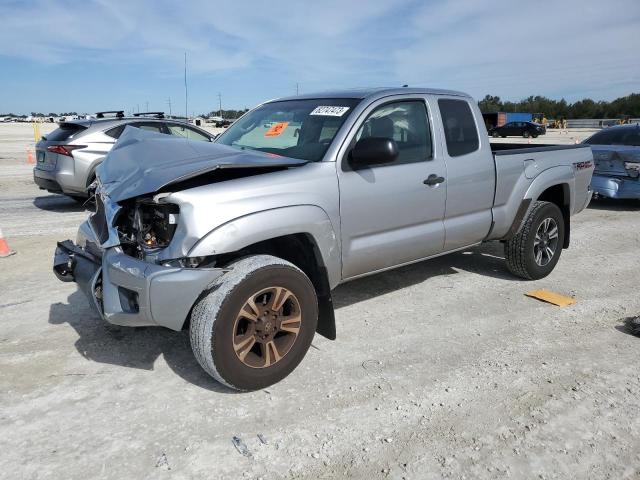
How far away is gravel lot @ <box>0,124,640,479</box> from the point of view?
2580 mm

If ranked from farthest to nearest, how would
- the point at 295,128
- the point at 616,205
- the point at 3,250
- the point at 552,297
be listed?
the point at 616,205, the point at 3,250, the point at 552,297, the point at 295,128

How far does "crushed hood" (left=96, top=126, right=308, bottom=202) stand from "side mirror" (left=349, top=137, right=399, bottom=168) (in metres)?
0.37

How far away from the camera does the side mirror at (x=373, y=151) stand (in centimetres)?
356

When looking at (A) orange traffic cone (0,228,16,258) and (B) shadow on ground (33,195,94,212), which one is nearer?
(A) orange traffic cone (0,228,16,258)

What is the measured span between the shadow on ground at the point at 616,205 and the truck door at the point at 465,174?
6337mm

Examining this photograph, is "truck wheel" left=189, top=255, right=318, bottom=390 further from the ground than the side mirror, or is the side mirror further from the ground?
the side mirror

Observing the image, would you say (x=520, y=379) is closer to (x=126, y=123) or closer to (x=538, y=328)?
(x=538, y=328)

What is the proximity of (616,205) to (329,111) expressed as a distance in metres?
8.40

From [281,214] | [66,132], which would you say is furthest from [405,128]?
[66,132]

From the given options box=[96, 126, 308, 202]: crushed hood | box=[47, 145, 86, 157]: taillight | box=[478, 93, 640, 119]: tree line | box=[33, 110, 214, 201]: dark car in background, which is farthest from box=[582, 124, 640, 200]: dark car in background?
box=[478, 93, 640, 119]: tree line

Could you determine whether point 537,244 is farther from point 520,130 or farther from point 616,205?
point 520,130

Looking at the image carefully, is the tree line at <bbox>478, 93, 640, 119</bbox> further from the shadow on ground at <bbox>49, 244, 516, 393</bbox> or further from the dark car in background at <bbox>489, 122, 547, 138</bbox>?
the shadow on ground at <bbox>49, 244, 516, 393</bbox>

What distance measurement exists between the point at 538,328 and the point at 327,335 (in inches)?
71.7

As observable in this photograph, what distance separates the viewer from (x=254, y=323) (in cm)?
313
